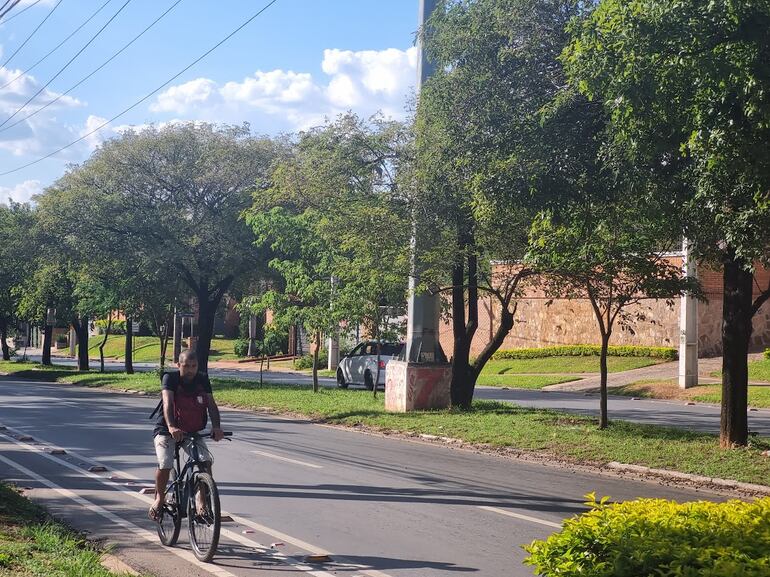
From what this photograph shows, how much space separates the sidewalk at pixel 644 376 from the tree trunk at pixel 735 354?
669 inches

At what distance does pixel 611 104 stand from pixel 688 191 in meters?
2.54

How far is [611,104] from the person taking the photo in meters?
10.2

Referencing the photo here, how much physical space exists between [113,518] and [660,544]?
261 inches

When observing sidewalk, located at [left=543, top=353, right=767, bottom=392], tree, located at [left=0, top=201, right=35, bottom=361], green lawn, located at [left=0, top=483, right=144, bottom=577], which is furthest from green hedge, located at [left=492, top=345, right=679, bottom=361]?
green lawn, located at [left=0, top=483, right=144, bottom=577]

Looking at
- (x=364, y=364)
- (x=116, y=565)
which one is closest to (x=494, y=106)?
(x=116, y=565)

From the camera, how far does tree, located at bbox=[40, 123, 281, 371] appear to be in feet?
100

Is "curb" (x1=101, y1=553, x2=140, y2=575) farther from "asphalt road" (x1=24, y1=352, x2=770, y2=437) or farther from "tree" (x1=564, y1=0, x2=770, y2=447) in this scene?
"asphalt road" (x1=24, y1=352, x2=770, y2=437)

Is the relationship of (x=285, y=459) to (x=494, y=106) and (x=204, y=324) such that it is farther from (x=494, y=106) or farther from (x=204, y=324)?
(x=204, y=324)

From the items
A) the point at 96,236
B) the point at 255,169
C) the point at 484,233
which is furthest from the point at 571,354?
the point at 484,233

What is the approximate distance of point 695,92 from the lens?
31.9 ft

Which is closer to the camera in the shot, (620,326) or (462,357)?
(462,357)

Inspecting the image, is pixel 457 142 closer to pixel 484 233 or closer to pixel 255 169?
pixel 484 233

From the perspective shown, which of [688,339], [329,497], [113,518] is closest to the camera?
[113,518]

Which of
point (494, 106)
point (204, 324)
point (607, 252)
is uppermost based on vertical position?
point (494, 106)
